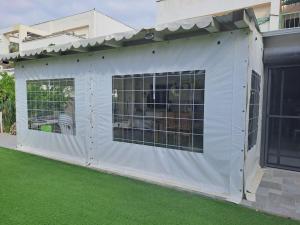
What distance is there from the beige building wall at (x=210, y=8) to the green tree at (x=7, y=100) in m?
14.0

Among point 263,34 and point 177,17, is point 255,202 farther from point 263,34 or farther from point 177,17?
point 177,17

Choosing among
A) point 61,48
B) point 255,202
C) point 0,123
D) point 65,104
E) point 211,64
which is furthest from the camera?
point 0,123

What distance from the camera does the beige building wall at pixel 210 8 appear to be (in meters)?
16.9

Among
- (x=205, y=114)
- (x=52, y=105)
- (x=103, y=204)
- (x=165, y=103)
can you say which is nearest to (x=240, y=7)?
(x=165, y=103)

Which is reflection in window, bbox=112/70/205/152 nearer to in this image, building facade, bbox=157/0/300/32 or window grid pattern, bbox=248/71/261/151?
window grid pattern, bbox=248/71/261/151

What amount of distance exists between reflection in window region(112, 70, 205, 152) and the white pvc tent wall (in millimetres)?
157

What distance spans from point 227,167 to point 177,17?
1898 centimetres

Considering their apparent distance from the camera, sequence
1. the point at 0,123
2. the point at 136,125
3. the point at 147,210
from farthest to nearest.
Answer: the point at 0,123 < the point at 136,125 < the point at 147,210

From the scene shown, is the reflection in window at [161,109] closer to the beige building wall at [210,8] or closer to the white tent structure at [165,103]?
the white tent structure at [165,103]

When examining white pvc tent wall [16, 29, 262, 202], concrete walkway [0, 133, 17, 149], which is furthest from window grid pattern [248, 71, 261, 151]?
concrete walkway [0, 133, 17, 149]

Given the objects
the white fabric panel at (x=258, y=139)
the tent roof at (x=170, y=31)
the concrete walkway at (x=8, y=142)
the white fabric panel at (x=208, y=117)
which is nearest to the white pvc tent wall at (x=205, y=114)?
the white fabric panel at (x=208, y=117)

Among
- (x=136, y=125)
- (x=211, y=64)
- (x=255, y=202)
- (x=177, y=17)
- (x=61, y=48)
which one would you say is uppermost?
(x=177, y=17)

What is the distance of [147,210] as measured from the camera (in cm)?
404

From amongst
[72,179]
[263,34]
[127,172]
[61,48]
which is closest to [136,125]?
[127,172]
